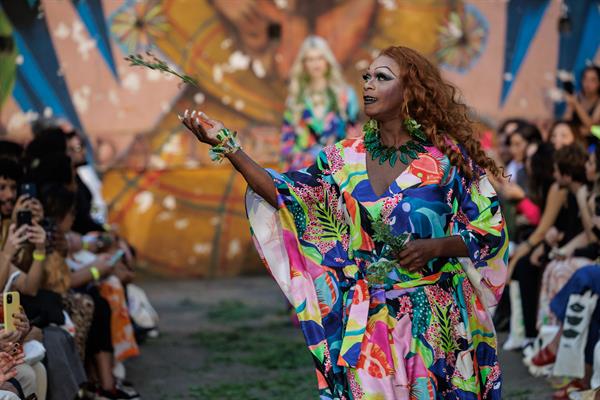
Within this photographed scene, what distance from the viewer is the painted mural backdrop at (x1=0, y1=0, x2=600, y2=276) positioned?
12.1 metres

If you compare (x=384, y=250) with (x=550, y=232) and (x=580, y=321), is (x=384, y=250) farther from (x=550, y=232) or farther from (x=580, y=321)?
(x=550, y=232)

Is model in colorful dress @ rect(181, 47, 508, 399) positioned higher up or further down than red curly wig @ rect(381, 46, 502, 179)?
further down

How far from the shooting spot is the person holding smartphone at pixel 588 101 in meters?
10.5

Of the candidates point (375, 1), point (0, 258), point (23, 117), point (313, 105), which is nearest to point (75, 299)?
point (0, 258)

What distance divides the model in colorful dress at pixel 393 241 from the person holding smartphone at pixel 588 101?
19.6 feet

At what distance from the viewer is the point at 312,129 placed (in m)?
10.3

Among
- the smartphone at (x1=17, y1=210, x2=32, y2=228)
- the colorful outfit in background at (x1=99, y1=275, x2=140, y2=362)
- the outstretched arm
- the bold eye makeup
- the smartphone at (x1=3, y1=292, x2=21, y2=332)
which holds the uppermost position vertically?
the bold eye makeup

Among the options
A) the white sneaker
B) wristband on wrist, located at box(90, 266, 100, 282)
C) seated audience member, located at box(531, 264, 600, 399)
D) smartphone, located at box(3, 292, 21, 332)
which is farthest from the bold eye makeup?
the white sneaker

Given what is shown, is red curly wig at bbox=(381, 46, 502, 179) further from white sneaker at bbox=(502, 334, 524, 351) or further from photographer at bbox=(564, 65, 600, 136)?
photographer at bbox=(564, 65, 600, 136)

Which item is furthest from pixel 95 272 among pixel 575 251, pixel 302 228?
pixel 575 251

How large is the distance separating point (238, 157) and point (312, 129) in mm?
5807

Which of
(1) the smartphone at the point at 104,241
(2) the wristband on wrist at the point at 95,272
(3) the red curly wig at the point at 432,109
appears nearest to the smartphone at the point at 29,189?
(2) the wristband on wrist at the point at 95,272

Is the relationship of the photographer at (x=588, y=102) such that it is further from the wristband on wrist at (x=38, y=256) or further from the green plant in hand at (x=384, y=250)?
the green plant in hand at (x=384, y=250)

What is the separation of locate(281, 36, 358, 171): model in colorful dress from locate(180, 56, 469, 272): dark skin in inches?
212
